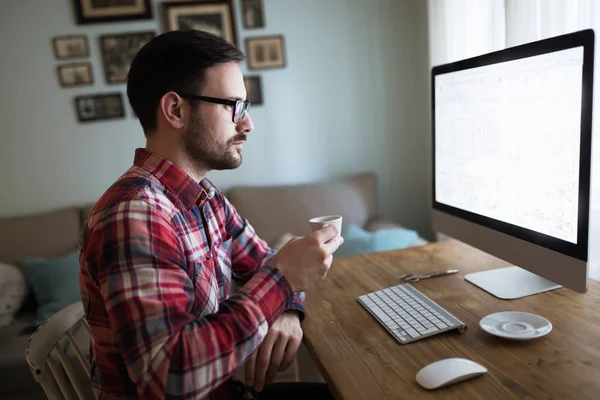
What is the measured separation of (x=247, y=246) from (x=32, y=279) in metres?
1.54

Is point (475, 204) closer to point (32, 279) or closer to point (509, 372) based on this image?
point (509, 372)

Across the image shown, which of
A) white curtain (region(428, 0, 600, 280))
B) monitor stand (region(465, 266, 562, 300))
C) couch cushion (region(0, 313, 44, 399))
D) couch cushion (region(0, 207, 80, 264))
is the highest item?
white curtain (region(428, 0, 600, 280))

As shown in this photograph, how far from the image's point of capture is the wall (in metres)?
2.66

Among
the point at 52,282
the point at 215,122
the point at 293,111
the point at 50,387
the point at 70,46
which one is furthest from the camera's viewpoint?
the point at 293,111

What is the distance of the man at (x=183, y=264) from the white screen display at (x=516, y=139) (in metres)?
0.45

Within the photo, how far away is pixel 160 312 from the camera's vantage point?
2.51 feet

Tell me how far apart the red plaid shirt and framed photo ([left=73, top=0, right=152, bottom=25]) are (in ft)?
6.42

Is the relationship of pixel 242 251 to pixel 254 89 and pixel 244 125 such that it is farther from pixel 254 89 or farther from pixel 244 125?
pixel 254 89

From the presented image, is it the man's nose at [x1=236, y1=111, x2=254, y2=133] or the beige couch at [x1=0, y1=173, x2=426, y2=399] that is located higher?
the man's nose at [x1=236, y1=111, x2=254, y2=133]

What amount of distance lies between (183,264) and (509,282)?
833 millimetres

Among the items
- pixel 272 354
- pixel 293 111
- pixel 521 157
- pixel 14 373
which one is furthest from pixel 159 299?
pixel 293 111

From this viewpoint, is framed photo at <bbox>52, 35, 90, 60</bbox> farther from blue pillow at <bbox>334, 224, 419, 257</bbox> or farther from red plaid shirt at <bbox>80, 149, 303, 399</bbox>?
red plaid shirt at <bbox>80, 149, 303, 399</bbox>

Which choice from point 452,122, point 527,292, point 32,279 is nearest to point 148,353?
point 527,292

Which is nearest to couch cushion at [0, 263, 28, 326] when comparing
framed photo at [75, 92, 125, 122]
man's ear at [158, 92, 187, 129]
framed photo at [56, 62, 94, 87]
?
framed photo at [75, 92, 125, 122]
